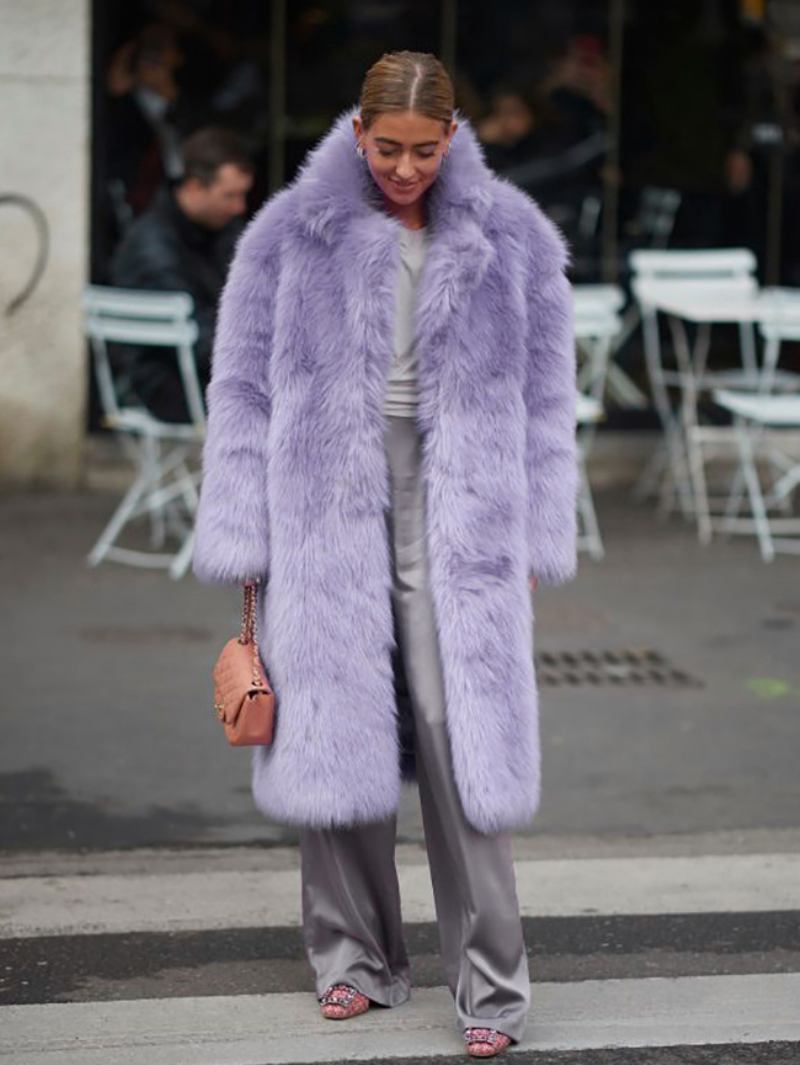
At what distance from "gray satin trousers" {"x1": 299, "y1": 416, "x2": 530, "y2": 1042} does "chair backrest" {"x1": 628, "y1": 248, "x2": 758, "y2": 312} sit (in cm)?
648

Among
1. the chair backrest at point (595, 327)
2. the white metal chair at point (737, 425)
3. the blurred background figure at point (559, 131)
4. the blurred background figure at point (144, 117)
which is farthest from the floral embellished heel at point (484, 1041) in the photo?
the blurred background figure at point (559, 131)

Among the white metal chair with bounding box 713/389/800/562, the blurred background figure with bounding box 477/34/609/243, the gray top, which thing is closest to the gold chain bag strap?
the gray top

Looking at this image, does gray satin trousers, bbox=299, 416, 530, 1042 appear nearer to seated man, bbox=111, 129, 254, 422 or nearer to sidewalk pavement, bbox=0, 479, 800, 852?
sidewalk pavement, bbox=0, 479, 800, 852

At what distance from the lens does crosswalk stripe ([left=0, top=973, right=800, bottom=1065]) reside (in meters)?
4.56

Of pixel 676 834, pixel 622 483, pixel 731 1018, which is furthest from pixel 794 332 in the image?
pixel 731 1018

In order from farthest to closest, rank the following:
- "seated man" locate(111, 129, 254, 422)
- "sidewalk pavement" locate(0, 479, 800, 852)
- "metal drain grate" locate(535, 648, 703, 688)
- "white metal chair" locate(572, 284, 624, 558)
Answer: "white metal chair" locate(572, 284, 624, 558), "seated man" locate(111, 129, 254, 422), "metal drain grate" locate(535, 648, 703, 688), "sidewalk pavement" locate(0, 479, 800, 852)

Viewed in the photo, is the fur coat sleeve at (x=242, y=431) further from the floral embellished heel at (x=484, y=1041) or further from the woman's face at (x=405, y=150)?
the floral embellished heel at (x=484, y=1041)

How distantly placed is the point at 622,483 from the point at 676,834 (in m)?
5.62

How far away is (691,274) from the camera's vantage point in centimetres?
1202

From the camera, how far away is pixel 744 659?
827 cm

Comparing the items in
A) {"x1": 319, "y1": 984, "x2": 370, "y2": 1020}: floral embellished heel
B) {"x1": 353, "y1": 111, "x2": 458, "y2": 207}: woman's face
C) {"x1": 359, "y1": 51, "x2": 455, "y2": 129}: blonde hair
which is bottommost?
{"x1": 319, "y1": 984, "x2": 370, "y2": 1020}: floral embellished heel

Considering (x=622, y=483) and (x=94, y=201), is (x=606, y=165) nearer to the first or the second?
(x=622, y=483)

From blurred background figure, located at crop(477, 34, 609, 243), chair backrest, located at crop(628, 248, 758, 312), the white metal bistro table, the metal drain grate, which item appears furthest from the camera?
blurred background figure, located at crop(477, 34, 609, 243)

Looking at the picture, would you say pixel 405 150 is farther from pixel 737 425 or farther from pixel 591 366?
pixel 591 366
